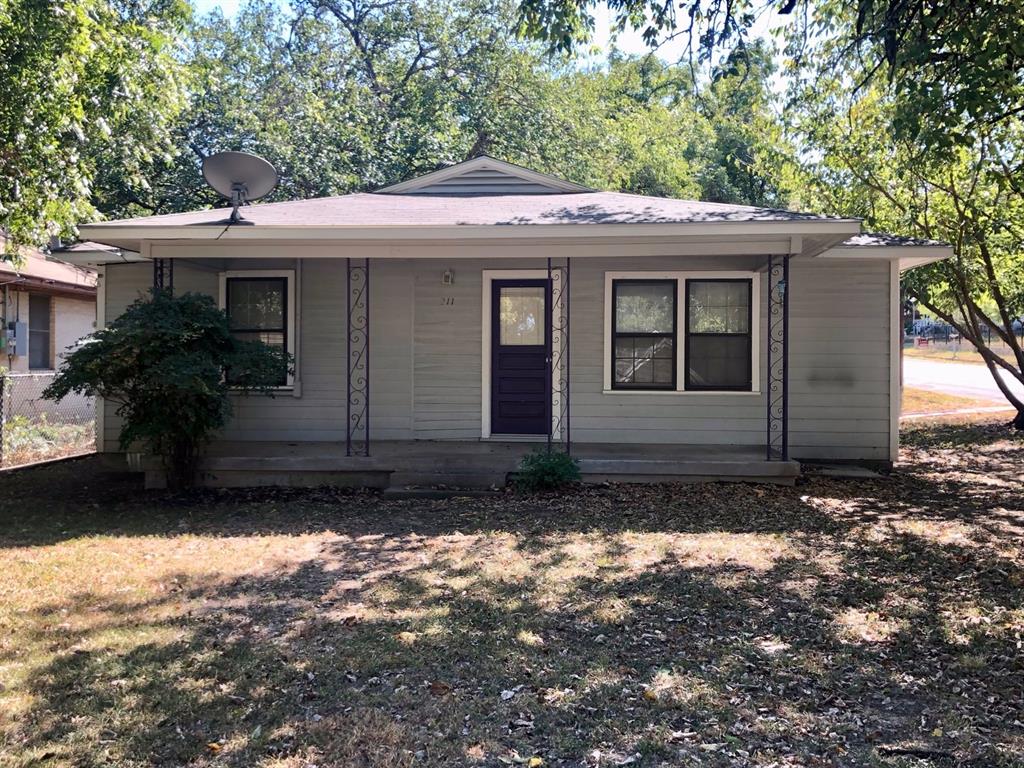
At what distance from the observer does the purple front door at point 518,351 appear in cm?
934

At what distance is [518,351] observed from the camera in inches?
368

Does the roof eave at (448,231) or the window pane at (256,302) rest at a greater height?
the roof eave at (448,231)

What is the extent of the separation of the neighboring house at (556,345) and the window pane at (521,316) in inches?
0.7

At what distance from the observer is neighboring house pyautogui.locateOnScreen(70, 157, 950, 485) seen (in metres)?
8.95

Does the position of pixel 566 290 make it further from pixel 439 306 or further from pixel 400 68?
pixel 400 68

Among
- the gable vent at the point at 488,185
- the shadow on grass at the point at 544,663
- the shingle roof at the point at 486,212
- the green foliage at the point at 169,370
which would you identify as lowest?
the shadow on grass at the point at 544,663

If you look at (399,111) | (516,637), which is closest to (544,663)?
(516,637)

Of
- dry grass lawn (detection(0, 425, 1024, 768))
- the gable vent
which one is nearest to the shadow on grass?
dry grass lawn (detection(0, 425, 1024, 768))

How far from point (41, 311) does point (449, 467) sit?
12060mm

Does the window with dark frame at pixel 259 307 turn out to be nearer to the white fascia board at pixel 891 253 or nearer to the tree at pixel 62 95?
the tree at pixel 62 95

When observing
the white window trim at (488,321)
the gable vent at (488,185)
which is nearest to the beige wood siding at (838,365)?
the white window trim at (488,321)

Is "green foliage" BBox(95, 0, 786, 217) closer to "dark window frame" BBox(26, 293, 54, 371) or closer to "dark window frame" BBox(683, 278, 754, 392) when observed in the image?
"dark window frame" BBox(26, 293, 54, 371)

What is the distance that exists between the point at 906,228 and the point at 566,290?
6.79 metres

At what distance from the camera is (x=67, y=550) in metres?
5.76
